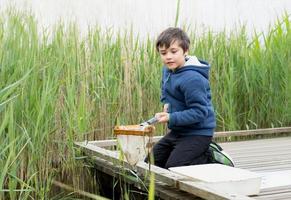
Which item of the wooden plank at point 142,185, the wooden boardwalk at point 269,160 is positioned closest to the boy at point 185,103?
the wooden plank at point 142,185

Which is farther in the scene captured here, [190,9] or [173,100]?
[190,9]

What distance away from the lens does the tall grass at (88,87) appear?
2703mm

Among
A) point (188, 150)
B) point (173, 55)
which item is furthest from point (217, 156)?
A: point (173, 55)

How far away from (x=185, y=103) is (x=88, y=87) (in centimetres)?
83

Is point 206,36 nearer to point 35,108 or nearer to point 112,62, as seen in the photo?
point 112,62

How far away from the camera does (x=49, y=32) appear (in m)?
3.73

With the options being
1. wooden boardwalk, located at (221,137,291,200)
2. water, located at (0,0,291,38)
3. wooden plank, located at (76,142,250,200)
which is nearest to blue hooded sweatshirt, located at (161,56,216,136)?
wooden plank, located at (76,142,250,200)

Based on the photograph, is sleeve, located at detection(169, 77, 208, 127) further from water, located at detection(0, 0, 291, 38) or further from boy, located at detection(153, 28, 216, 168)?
water, located at detection(0, 0, 291, 38)

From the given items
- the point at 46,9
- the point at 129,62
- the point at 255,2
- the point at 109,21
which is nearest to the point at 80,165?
the point at 129,62

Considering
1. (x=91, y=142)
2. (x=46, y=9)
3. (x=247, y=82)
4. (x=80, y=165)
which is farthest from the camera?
(x=46, y=9)

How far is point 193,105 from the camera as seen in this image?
9.24 ft

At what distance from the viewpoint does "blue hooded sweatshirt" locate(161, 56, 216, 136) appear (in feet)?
9.22

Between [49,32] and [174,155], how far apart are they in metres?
1.26

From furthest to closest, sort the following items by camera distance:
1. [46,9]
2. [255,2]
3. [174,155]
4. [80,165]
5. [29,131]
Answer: [255,2], [46,9], [80,165], [174,155], [29,131]
